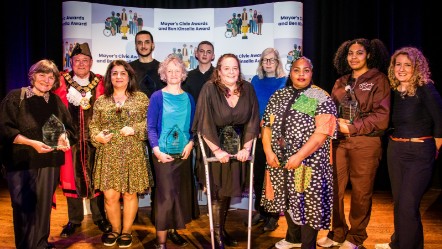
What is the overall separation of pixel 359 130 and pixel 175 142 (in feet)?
5.31

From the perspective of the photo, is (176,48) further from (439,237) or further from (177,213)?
(439,237)

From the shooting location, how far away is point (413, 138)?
355 centimetres

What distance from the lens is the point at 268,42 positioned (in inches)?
237

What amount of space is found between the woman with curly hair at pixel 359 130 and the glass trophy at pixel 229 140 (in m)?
0.94

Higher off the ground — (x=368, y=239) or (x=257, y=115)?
(x=257, y=115)

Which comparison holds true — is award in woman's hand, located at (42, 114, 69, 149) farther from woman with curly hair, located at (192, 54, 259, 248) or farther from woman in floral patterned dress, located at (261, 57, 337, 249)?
woman in floral patterned dress, located at (261, 57, 337, 249)

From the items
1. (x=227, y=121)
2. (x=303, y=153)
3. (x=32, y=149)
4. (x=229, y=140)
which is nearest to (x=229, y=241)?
(x=229, y=140)

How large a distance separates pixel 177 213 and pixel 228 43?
3108mm

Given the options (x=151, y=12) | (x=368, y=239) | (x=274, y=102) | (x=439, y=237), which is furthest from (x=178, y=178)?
(x=151, y=12)

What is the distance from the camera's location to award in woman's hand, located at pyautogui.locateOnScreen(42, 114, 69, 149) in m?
3.60

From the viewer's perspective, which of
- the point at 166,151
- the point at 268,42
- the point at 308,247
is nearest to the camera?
the point at 308,247

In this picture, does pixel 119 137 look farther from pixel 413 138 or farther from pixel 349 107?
pixel 413 138

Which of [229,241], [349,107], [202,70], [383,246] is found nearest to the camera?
[349,107]

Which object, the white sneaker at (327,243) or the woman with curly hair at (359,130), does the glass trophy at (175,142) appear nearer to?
the woman with curly hair at (359,130)
